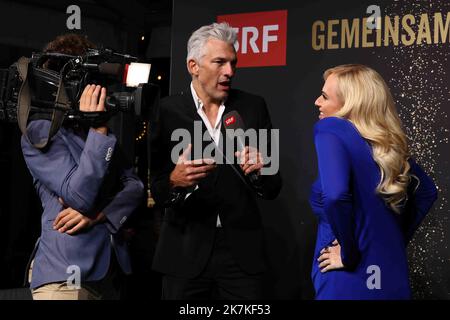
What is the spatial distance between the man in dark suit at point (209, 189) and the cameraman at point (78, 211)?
26 centimetres

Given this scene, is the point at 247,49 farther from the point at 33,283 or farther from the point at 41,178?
the point at 33,283

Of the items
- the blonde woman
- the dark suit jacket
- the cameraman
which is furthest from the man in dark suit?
the blonde woman

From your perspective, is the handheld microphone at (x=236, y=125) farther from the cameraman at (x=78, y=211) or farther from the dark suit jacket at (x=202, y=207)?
the cameraman at (x=78, y=211)

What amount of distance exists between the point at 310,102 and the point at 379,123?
1.15 meters

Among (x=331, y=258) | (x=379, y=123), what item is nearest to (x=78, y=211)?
(x=331, y=258)

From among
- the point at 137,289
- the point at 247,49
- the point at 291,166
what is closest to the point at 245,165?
the point at 291,166

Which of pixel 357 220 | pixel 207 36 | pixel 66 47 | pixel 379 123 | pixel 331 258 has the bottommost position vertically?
pixel 331 258

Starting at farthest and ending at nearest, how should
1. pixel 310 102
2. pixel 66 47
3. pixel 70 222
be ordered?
1. pixel 310 102
2. pixel 66 47
3. pixel 70 222

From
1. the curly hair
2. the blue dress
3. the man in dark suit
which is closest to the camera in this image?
the blue dress

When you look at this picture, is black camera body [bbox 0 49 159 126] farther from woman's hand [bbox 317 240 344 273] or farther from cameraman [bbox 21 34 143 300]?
woman's hand [bbox 317 240 344 273]

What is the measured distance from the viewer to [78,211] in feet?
6.89

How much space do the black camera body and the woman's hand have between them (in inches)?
30.5

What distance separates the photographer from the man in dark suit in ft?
7.84

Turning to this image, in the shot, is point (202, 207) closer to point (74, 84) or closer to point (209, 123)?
point (209, 123)
